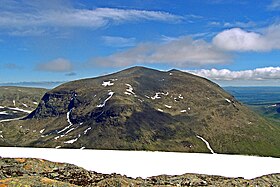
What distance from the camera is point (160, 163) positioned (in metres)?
17.2

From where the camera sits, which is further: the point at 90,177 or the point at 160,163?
the point at 160,163

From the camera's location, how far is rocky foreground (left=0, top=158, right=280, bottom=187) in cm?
1373

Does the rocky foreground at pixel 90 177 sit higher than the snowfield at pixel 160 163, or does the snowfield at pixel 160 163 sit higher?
the rocky foreground at pixel 90 177

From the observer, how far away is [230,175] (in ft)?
53.4

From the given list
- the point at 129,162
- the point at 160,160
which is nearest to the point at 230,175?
the point at 160,160

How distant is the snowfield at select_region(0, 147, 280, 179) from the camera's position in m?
16.3

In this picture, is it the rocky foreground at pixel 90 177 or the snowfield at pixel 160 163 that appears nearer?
the rocky foreground at pixel 90 177

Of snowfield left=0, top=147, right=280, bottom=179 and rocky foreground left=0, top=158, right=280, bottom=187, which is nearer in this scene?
rocky foreground left=0, top=158, right=280, bottom=187

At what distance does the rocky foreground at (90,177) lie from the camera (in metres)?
13.7

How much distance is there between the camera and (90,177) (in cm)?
1455

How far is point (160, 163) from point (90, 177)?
432 cm

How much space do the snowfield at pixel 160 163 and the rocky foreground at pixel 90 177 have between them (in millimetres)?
1153

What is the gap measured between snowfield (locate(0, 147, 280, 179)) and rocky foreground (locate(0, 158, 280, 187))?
1153mm

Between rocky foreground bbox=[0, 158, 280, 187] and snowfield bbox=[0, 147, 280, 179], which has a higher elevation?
rocky foreground bbox=[0, 158, 280, 187]
